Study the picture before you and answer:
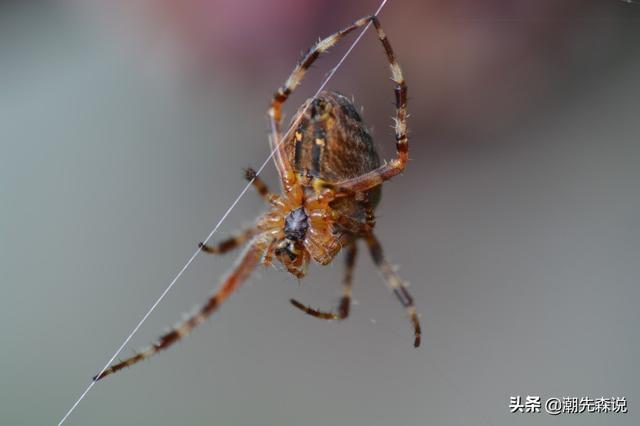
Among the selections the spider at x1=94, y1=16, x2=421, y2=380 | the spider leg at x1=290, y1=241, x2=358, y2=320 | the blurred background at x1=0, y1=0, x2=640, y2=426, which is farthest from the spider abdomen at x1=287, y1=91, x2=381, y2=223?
the blurred background at x1=0, y1=0, x2=640, y2=426

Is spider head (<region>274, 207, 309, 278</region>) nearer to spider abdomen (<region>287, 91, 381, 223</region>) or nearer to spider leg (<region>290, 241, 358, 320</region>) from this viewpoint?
spider abdomen (<region>287, 91, 381, 223</region>)

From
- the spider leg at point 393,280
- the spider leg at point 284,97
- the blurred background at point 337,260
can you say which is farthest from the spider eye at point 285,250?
the blurred background at point 337,260

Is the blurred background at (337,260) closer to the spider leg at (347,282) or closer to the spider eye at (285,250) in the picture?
the spider leg at (347,282)

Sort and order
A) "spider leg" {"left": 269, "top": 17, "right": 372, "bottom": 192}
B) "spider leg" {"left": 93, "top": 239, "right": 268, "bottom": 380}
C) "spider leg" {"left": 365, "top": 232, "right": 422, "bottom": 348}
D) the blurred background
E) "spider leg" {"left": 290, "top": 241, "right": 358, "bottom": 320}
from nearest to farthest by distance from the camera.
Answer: "spider leg" {"left": 93, "top": 239, "right": 268, "bottom": 380}, "spider leg" {"left": 269, "top": 17, "right": 372, "bottom": 192}, "spider leg" {"left": 365, "top": 232, "right": 422, "bottom": 348}, "spider leg" {"left": 290, "top": 241, "right": 358, "bottom": 320}, the blurred background

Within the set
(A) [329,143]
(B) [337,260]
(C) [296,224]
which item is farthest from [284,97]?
(B) [337,260]

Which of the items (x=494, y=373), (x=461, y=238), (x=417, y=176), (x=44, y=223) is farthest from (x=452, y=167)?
(x=44, y=223)

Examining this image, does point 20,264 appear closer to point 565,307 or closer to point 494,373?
point 494,373

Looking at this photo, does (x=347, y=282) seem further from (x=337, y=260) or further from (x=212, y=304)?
(x=337, y=260)
